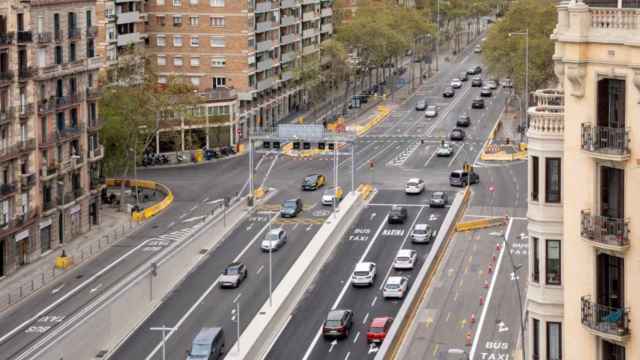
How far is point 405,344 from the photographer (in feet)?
273

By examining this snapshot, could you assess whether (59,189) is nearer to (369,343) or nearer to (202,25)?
(369,343)

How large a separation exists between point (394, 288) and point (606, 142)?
6238 centimetres

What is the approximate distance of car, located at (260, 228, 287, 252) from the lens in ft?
360

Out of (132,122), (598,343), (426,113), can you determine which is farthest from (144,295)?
(426,113)

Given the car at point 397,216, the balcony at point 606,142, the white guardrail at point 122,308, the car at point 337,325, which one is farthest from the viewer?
the car at point 397,216

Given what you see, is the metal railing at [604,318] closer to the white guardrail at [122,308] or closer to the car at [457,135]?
the white guardrail at [122,308]

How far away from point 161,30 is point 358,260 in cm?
7710

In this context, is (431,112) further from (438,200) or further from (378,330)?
(378,330)

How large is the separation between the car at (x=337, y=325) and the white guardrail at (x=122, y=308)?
13.3 m

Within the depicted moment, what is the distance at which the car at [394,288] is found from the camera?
314ft

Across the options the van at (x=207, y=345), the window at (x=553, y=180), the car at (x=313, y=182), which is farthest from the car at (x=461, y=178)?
the window at (x=553, y=180)

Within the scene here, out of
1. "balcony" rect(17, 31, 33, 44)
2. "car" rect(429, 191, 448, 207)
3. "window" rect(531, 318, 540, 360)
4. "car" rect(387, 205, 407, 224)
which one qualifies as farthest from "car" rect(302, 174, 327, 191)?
"window" rect(531, 318, 540, 360)

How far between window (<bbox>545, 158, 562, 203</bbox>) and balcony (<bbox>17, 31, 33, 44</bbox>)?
77.1 metres

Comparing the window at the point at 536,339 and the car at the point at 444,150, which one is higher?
the car at the point at 444,150
